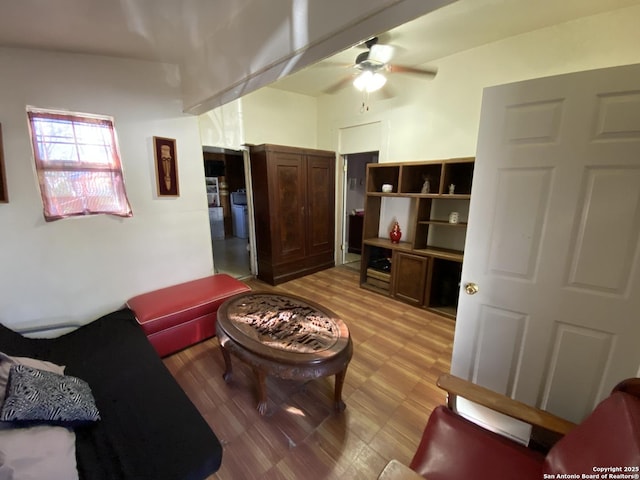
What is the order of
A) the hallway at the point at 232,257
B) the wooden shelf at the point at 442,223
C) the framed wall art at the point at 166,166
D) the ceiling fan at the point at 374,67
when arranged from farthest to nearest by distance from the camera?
the hallway at the point at 232,257 → the wooden shelf at the point at 442,223 → the framed wall art at the point at 166,166 → the ceiling fan at the point at 374,67

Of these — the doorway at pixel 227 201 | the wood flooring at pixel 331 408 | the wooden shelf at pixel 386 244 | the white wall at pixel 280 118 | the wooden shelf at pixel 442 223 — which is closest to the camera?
the wood flooring at pixel 331 408

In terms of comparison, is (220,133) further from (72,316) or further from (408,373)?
(408,373)

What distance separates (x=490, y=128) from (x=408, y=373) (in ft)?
5.94

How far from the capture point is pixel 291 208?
12.0ft

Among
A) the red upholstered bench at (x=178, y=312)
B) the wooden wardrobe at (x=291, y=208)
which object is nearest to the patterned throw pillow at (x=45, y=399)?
the red upholstered bench at (x=178, y=312)

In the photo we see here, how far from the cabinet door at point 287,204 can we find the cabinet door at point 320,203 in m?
0.13

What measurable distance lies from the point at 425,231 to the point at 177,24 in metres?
3.03

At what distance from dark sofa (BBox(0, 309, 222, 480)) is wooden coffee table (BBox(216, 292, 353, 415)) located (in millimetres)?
381

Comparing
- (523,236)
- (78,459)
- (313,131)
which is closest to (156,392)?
(78,459)

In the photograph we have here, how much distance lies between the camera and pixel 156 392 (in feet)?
4.61

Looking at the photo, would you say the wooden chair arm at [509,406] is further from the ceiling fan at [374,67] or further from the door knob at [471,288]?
the ceiling fan at [374,67]

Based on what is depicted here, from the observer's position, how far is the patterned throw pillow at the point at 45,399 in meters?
1.00

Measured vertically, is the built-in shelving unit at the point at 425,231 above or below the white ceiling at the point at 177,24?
below

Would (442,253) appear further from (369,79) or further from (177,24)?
(177,24)
